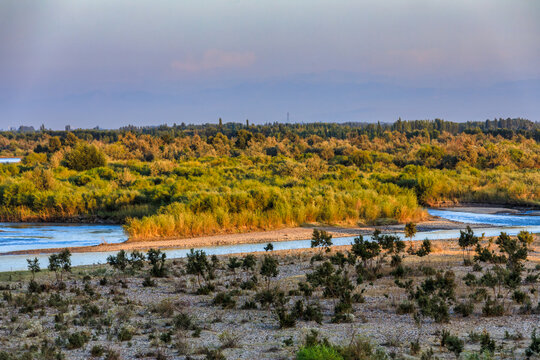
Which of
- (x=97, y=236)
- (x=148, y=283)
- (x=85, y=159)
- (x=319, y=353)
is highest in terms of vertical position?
(x=85, y=159)

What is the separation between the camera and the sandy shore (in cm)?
2068

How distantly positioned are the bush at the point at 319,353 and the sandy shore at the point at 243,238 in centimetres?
1436

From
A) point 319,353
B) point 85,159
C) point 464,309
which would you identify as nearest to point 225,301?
point 319,353

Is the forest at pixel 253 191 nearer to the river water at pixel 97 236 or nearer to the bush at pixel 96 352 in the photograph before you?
the river water at pixel 97 236

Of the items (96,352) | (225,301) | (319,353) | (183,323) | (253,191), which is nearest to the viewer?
(319,353)

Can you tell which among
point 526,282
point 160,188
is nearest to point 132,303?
point 526,282

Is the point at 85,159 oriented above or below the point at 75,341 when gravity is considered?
above

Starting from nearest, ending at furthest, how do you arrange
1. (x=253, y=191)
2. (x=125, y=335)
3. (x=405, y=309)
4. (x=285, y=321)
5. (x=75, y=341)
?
1. (x=75, y=341)
2. (x=125, y=335)
3. (x=285, y=321)
4. (x=405, y=309)
5. (x=253, y=191)

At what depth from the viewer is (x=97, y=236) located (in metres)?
24.0

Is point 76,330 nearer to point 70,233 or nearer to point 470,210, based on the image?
point 70,233

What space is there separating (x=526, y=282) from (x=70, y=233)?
1957cm

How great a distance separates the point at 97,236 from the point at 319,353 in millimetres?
19002

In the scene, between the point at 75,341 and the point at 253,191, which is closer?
the point at 75,341

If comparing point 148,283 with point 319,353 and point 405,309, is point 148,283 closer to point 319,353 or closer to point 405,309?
point 405,309
